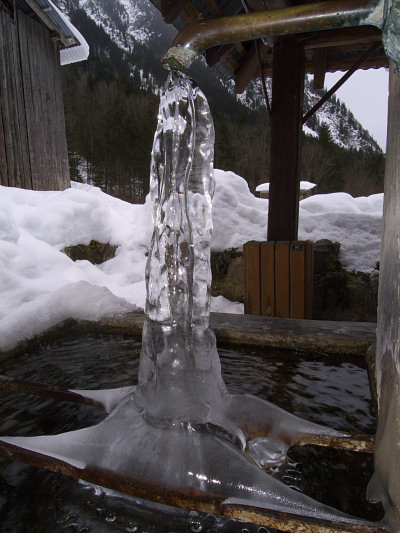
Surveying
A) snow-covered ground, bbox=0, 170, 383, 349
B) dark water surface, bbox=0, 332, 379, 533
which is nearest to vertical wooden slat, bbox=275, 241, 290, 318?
snow-covered ground, bbox=0, 170, 383, 349

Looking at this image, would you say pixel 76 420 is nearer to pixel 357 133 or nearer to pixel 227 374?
pixel 227 374

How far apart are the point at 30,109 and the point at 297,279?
275 inches

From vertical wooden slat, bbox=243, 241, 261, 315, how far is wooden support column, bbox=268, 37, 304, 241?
1.28 ft

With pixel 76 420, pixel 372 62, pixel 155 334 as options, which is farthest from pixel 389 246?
pixel 372 62

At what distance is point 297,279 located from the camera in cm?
387

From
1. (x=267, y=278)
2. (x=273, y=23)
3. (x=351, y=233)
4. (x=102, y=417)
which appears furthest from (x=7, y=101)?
(x=273, y=23)

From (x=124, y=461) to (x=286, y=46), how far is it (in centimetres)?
431

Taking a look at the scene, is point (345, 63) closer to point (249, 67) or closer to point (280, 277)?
point (249, 67)

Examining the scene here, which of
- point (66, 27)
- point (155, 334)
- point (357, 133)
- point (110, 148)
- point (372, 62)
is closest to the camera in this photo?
point (155, 334)

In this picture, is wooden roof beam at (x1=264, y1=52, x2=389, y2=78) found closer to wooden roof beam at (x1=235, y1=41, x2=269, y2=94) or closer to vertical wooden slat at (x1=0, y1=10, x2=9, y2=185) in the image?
wooden roof beam at (x1=235, y1=41, x2=269, y2=94)

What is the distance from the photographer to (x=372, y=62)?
189 inches

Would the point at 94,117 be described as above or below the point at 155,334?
above

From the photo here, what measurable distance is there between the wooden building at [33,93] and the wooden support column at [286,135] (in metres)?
5.42

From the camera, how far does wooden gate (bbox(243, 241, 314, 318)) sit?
3.84m
